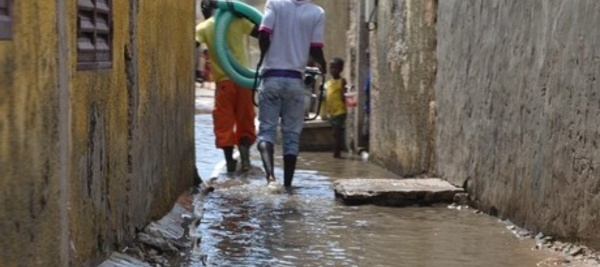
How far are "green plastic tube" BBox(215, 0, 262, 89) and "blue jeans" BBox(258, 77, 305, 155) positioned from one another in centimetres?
89

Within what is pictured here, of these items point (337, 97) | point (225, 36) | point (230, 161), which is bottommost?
point (230, 161)

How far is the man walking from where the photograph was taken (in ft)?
24.8

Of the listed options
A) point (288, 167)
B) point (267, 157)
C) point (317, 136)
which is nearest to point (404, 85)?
point (288, 167)

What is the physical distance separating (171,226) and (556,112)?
199cm

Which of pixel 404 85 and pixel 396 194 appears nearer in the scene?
pixel 396 194

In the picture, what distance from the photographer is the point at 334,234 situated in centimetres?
559

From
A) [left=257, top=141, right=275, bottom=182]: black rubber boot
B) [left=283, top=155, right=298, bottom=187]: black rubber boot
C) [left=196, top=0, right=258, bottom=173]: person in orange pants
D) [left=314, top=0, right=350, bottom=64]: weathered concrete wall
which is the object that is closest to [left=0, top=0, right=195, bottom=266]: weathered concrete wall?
[left=257, top=141, right=275, bottom=182]: black rubber boot

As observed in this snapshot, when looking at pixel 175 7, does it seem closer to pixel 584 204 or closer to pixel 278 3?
pixel 278 3

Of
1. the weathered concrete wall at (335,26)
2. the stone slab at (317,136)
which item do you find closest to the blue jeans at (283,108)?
the stone slab at (317,136)

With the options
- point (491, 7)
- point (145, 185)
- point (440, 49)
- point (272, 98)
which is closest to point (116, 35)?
point (145, 185)

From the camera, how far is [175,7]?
598cm

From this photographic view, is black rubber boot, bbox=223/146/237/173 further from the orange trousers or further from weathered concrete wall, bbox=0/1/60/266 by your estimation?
weathered concrete wall, bbox=0/1/60/266

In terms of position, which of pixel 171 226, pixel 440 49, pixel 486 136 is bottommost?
pixel 171 226

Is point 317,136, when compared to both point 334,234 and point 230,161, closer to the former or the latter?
point 230,161
